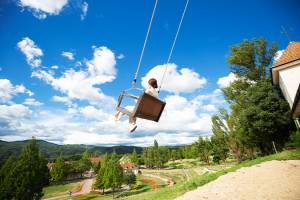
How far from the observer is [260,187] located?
9.46 m

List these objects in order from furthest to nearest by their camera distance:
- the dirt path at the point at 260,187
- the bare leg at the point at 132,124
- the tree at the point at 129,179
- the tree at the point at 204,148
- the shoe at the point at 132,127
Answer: the tree at the point at 204,148
the tree at the point at 129,179
the dirt path at the point at 260,187
the shoe at the point at 132,127
the bare leg at the point at 132,124

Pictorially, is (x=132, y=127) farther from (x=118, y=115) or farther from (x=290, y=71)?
(x=290, y=71)

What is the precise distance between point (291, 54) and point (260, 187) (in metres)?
20.1

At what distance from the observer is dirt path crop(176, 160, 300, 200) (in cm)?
816

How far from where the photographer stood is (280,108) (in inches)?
896

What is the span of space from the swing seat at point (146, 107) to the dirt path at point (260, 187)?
5.19 metres

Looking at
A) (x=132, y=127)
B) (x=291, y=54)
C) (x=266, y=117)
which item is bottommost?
(x=132, y=127)

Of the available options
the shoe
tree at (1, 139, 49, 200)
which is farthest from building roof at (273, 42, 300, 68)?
tree at (1, 139, 49, 200)

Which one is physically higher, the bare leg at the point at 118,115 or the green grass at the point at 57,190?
the bare leg at the point at 118,115

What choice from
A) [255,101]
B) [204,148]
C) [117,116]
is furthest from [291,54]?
[204,148]

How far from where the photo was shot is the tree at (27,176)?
30.5m

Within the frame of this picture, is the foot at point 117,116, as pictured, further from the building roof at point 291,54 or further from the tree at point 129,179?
the tree at point 129,179

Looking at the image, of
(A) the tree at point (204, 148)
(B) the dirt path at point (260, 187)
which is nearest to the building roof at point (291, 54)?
(B) the dirt path at point (260, 187)

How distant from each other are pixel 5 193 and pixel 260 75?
139 ft
